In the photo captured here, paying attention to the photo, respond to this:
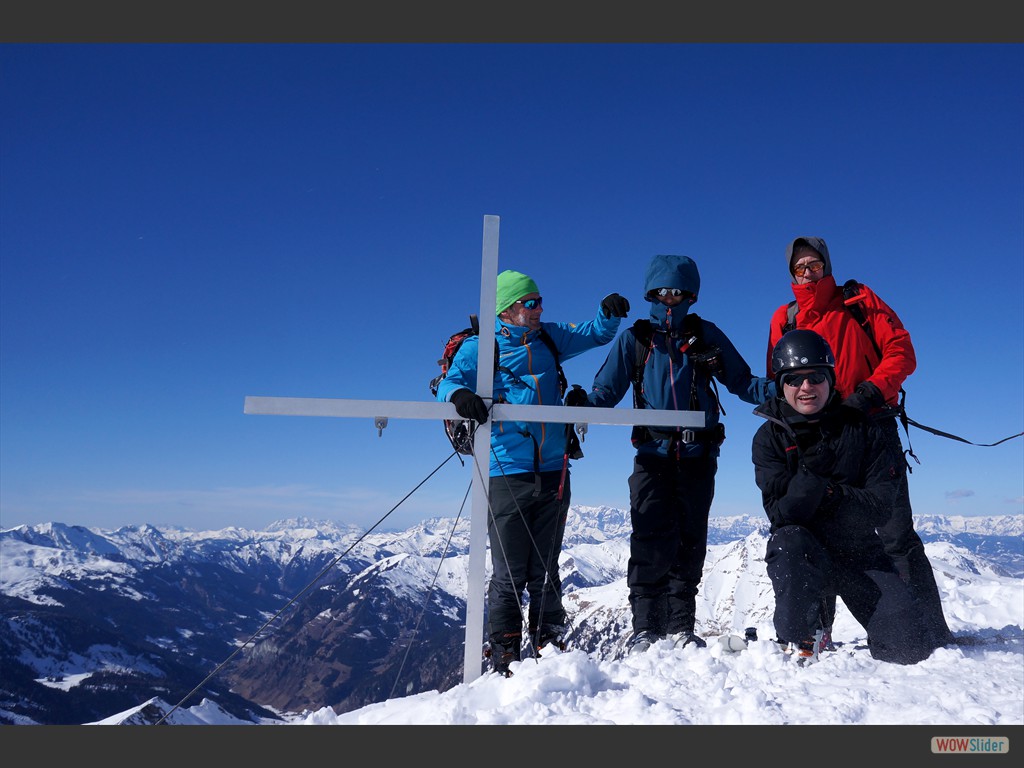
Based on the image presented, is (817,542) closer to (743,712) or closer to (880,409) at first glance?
(880,409)

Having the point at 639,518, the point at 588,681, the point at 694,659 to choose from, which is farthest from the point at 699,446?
the point at 588,681

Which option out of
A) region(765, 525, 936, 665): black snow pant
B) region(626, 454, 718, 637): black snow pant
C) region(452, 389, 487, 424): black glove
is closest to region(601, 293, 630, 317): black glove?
region(626, 454, 718, 637): black snow pant

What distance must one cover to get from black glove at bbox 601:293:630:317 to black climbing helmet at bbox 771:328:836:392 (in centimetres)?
139

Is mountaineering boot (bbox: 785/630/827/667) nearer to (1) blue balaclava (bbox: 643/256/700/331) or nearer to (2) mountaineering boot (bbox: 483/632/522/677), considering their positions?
(2) mountaineering boot (bbox: 483/632/522/677)

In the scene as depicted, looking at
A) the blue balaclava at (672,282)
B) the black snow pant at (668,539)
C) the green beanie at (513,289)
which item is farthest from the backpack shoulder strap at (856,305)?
the green beanie at (513,289)

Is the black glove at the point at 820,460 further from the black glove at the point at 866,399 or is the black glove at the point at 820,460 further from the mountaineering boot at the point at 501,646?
the mountaineering boot at the point at 501,646

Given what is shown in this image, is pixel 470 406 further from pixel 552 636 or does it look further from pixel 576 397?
pixel 552 636

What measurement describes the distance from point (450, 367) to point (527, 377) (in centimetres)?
69

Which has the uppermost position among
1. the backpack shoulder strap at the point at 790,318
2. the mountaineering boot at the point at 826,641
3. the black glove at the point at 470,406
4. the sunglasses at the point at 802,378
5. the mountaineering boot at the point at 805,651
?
the backpack shoulder strap at the point at 790,318

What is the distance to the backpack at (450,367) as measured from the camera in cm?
467

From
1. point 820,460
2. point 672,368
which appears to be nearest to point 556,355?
point 672,368

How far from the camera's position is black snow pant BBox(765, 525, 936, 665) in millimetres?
4262

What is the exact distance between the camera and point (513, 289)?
226 inches
